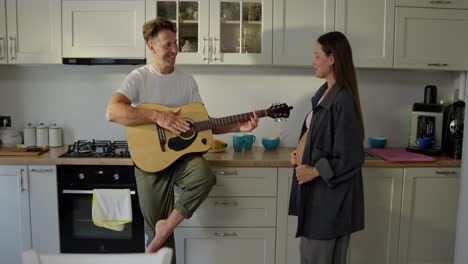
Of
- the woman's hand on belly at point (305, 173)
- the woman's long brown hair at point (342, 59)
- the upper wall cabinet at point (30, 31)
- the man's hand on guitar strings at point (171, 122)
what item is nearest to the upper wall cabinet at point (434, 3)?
the woman's long brown hair at point (342, 59)

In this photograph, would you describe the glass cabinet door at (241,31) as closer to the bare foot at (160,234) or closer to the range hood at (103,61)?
the range hood at (103,61)

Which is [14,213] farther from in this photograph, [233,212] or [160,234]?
[233,212]

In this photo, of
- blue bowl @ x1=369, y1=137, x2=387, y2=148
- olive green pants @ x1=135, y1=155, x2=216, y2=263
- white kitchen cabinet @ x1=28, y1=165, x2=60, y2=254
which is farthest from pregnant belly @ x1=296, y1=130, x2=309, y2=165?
white kitchen cabinet @ x1=28, y1=165, x2=60, y2=254

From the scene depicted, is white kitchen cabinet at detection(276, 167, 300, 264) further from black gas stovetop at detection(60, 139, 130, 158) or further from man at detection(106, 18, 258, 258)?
black gas stovetop at detection(60, 139, 130, 158)

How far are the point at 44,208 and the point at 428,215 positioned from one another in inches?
93.3

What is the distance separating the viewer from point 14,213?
A: 2.69m

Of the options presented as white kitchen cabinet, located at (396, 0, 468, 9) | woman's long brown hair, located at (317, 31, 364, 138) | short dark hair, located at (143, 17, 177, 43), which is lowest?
woman's long brown hair, located at (317, 31, 364, 138)

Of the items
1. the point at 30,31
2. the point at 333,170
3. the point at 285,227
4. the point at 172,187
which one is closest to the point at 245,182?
the point at 285,227

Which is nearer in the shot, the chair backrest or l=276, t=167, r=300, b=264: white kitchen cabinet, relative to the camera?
the chair backrest

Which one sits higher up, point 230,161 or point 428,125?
point 428,125

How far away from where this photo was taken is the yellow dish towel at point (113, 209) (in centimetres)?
259

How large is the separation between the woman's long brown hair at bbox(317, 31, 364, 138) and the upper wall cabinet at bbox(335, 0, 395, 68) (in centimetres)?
96

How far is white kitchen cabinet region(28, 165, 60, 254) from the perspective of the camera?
2639mm

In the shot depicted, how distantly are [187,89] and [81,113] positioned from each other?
1142 millimetres
